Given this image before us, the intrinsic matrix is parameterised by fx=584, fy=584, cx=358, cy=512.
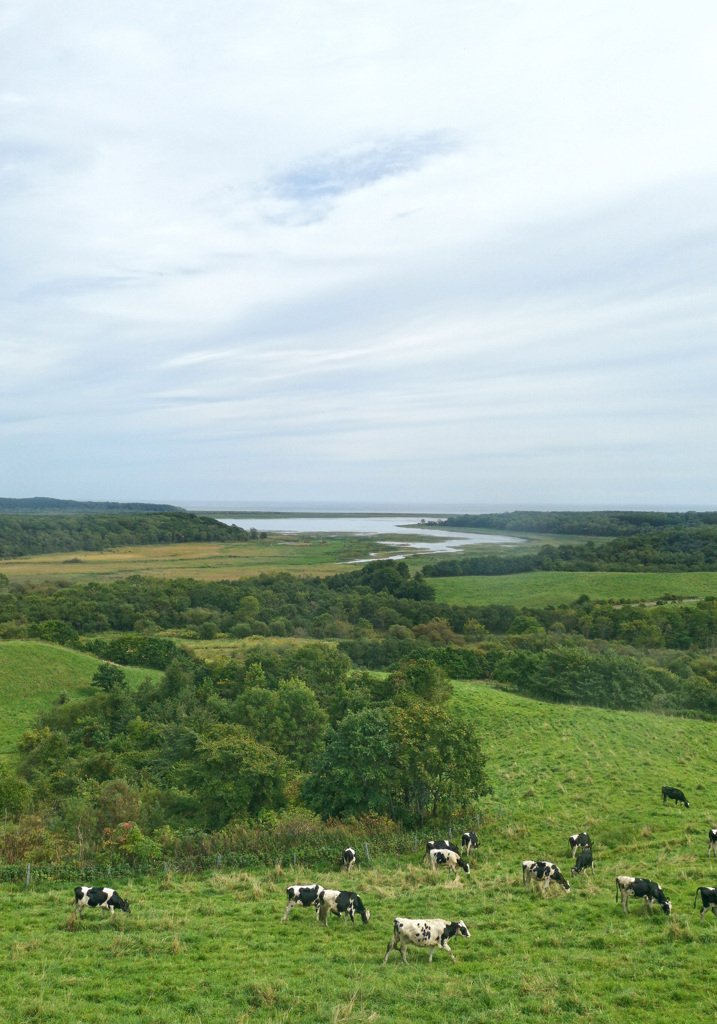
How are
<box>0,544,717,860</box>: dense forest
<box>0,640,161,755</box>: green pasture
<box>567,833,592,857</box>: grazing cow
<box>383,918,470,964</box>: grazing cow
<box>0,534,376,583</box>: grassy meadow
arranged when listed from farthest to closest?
<box>0,534,376,583</box>: grassy meadow → <box>0,640,161,755</box>: green pasture → <box>0,544,717,860</box>: dense forest → <box>567,833,592,857</box>: grazing cow → <box>383,918,470,964</box>: grazing cow

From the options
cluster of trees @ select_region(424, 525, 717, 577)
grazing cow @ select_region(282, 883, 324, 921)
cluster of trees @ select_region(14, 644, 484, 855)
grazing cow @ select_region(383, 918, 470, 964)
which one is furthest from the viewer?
cluster of trees @ select_region(424, 525, 717, 577)

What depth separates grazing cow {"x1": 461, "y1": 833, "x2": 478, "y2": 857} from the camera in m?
18.9

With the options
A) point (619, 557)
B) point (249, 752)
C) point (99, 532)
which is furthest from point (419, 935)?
point (99, 532)

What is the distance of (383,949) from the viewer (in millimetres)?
11523

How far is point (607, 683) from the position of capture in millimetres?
46969

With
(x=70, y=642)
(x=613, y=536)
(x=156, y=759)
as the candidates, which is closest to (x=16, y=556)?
(x=70, y=642)

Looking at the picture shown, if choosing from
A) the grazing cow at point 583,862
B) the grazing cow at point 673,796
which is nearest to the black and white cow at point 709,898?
the grazing cow at point 583,862

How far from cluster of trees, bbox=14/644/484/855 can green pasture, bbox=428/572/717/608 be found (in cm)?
5290

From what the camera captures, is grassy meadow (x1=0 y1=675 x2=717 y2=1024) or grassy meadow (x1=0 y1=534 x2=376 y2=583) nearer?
grassy meadow (x1=0 y1=675 x2=717 y2=1024)

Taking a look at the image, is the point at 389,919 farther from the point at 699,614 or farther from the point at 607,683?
the point at 699,614

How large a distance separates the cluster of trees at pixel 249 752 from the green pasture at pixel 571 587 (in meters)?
52.9

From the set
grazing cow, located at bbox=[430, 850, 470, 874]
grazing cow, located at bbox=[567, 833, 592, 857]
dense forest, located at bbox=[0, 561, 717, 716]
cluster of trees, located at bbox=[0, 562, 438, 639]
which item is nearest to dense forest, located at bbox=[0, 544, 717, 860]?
dense forest, located at bbox=[0, 561, 717, 716]

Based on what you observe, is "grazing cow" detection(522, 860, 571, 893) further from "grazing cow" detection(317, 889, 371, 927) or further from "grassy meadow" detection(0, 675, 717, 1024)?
"grazing cow" detection(317, 889, 371, 927)

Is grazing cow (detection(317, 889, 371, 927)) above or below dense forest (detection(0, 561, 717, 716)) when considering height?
above
